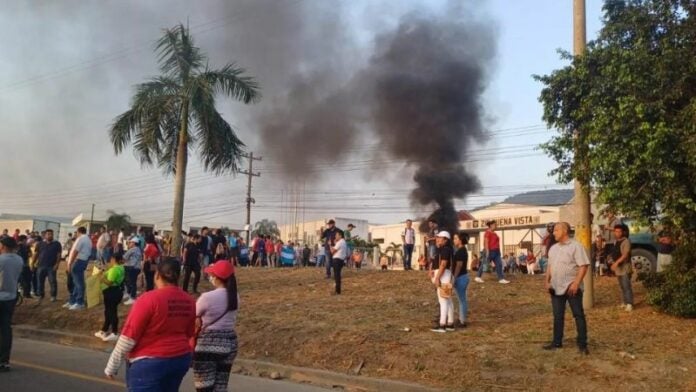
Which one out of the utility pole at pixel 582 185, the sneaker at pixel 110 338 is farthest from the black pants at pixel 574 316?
the sneaker at pixel 110 338

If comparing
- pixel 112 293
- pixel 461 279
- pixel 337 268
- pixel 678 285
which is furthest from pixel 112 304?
pixel 678 285

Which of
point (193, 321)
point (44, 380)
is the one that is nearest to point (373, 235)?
point (44, 380)

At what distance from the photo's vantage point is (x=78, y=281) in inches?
493

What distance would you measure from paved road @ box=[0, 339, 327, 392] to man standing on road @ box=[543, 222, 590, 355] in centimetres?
300

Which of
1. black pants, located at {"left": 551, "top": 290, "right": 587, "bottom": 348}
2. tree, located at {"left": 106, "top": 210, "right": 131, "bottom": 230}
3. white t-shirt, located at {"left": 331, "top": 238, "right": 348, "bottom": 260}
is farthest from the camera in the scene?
tree, located at {"left": 106, "top": 210, "right": 131, "bottom": 230}

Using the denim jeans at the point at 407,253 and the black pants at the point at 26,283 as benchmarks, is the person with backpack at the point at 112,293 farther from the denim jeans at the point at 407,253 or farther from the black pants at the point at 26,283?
the denim jeans at the point at 407,253

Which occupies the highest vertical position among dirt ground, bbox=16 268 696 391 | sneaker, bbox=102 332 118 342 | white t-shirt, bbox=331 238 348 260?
white t-shirt, bbox=331 238 348 260

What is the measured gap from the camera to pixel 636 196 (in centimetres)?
909

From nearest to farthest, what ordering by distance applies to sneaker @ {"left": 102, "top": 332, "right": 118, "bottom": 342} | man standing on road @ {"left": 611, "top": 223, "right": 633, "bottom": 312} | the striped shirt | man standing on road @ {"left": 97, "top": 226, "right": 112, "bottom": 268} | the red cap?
the red cap
the striped shirt
man standing on road @ {"left": 611, "top": 223, "right": 633, "bottom": 312}
sneaker @ {"left": 102, "top": 332, "right": 118, "bottom": 342}
man standing on road @ {"left": 97, "top": 226, "right": 112, "bottom": 268}

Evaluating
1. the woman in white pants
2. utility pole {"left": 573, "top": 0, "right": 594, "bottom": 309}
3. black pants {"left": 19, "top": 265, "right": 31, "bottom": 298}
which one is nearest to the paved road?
the woman in white pants

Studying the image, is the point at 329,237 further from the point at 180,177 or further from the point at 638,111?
the point at 638,111

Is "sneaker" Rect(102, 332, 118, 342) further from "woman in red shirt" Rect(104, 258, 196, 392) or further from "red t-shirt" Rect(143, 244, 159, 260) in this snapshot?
"woman in red shirt" Rect(104, 258, 196, 392)

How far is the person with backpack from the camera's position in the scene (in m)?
9.98

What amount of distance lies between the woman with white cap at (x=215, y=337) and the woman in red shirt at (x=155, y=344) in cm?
56
